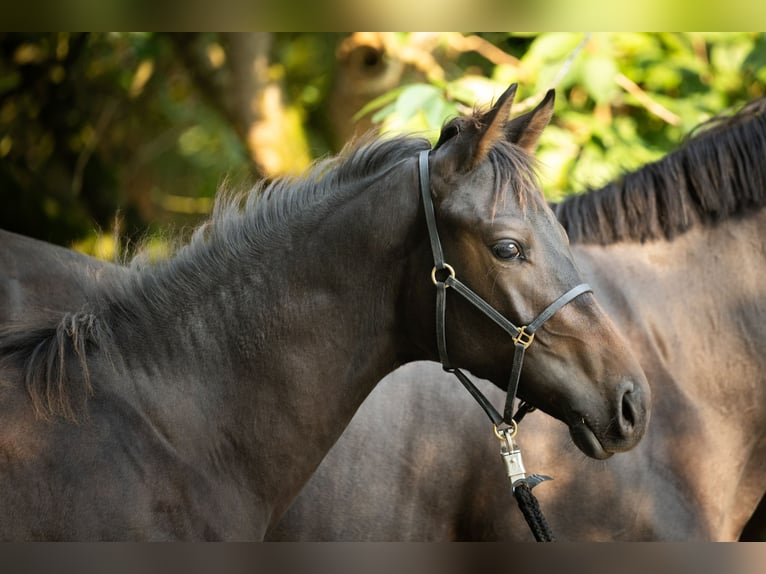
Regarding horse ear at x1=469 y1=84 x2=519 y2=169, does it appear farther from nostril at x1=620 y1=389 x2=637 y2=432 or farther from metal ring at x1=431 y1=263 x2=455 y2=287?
nostril at x1=620 y1=389 x2=637 y2=432

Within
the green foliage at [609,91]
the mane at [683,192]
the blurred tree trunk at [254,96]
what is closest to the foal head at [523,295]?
the mane at [683,192]

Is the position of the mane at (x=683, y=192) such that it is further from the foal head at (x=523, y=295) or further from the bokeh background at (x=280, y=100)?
the foal head at (x=523, y=295)

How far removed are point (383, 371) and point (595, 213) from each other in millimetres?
1374

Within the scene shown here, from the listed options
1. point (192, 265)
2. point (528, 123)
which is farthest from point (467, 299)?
point (192, 265)

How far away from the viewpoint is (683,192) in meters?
3.49

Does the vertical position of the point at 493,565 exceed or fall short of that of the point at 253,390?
it falls short

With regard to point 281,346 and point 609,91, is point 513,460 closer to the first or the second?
point 281,346

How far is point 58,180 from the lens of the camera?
745 cm

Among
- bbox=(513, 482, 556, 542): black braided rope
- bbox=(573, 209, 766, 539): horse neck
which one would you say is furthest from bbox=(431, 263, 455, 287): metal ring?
bbox=(573, 209, 766, 539): horse neck

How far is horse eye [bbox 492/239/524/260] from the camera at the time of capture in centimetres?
238

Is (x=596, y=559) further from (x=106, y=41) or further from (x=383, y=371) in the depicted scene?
(x=106, y=41)

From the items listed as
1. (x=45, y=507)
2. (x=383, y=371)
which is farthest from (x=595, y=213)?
(x=45, y=507)

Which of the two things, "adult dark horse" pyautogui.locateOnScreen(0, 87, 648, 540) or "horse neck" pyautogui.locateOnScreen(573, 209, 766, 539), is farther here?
"horse neck" pyautogui.locateOnScreen(573, 209, 766, 539)

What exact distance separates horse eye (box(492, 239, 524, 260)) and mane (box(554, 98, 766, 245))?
1.20 metres
